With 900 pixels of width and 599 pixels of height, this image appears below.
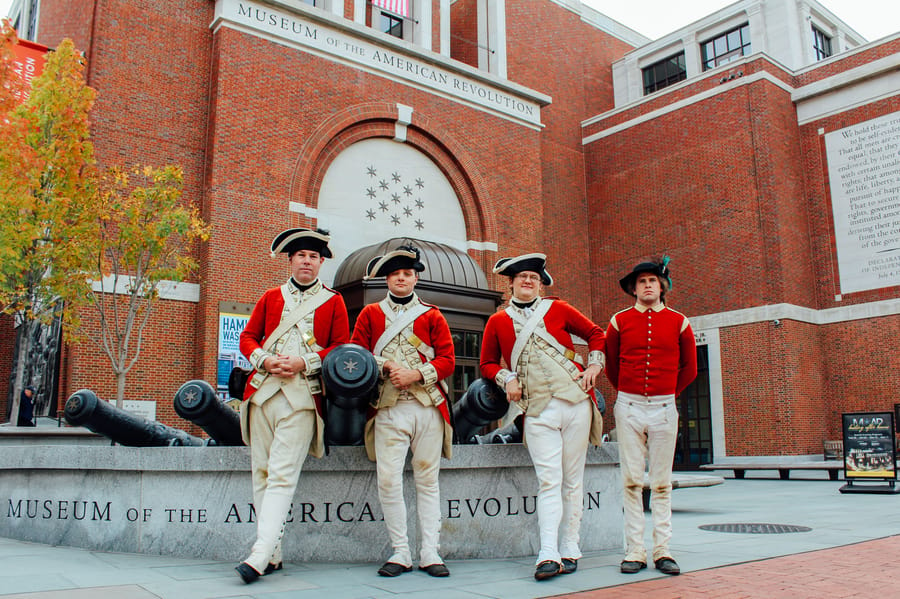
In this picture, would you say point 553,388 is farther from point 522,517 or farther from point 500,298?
point 500,298

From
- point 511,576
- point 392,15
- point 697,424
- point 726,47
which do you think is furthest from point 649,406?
point 726,47

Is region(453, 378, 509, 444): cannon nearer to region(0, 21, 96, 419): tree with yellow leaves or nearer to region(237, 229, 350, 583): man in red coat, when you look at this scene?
region(237, 229, 350, 583): man in red coat

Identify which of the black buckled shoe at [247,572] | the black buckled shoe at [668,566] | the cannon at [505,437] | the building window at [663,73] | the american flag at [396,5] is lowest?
the black buckled shoe at [668,566]

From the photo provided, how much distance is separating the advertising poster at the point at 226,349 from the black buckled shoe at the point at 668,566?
11.9 meters

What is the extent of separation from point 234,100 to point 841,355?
17450 millimetres

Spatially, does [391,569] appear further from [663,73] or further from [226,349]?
[663,73]

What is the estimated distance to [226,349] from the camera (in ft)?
51.7

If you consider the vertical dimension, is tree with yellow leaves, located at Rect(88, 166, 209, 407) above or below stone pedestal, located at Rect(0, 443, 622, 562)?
above

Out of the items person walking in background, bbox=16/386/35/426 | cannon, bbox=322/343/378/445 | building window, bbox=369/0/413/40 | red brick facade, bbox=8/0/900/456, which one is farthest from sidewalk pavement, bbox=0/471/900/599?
building window, bbox=369/0/413/40

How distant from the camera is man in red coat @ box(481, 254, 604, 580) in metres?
5.07

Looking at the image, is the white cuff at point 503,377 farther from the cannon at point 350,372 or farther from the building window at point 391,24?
the building window at point 391,24

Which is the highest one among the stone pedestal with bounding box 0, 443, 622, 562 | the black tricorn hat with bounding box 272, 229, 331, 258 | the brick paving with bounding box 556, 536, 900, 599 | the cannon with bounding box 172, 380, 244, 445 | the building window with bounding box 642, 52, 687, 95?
the building window with bounding box 642, 52, 687, 95

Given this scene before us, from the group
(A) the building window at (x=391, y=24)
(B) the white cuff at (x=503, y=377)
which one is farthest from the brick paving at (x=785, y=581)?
(A) the building window at (x=391, y=24)

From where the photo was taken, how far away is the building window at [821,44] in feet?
89.1
